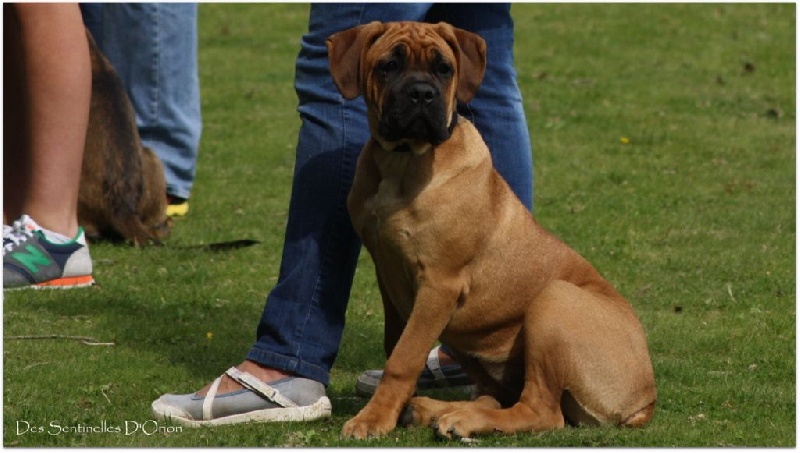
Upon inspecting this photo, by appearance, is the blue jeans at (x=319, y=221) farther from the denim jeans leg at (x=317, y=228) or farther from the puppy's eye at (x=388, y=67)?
the puppy's eye at (x=388, y=67)

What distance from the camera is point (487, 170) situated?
4.21 metres

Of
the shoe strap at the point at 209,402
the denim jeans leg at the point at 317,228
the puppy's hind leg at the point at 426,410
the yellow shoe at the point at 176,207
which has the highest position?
the denim jeans leg at the point at 317,228

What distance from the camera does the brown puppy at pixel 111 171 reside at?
23.1ft

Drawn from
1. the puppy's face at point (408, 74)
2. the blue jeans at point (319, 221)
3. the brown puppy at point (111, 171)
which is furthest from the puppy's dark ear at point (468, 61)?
the brown puppy at point (111, 171)

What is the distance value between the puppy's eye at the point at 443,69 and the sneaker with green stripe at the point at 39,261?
8.79 ft

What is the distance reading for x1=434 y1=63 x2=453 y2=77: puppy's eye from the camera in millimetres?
4047

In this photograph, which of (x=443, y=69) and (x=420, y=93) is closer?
(x=420, y=93)

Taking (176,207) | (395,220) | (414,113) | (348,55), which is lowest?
(176,207)

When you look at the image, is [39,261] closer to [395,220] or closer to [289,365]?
[289,365]

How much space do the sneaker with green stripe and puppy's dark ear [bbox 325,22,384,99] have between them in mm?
2468

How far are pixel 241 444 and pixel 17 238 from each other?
8.34ft

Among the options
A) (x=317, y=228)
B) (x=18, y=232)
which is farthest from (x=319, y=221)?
(x=18, y=232)

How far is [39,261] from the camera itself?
600 cm

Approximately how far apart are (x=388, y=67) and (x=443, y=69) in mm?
176
